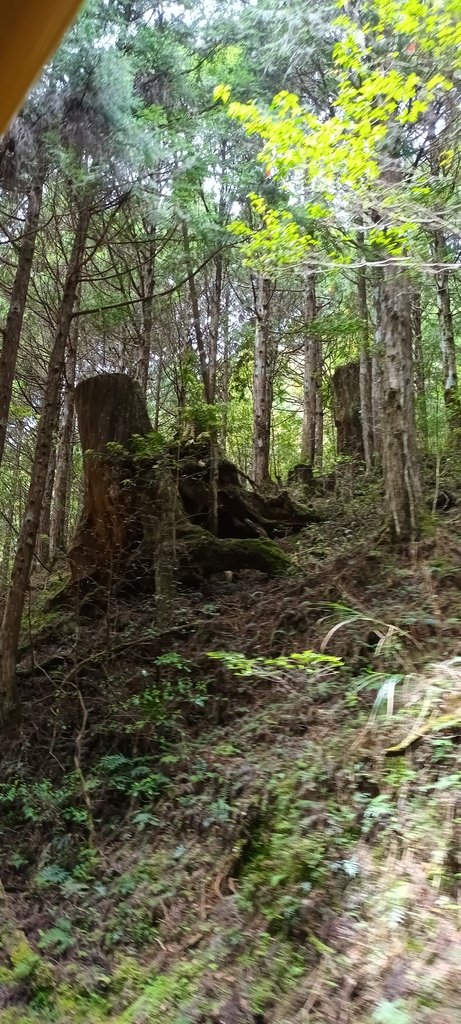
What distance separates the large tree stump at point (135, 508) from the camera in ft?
24.7

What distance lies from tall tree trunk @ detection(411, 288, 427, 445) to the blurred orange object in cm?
770

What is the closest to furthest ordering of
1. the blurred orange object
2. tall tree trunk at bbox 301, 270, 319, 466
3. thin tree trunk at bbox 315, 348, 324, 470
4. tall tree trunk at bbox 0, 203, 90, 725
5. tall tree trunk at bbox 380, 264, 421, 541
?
the blurred orange object, tall tree trunk at bbox 0, 203, 90, 725, tall tree trunk at bbox 380, 264, 421, 541, tall tree trunk at bbox 301, 270, 319, 466, thin tree trunk at bbox 315, 348, 324, 470

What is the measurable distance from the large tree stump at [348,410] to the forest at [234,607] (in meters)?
1.73

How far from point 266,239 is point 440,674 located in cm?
528

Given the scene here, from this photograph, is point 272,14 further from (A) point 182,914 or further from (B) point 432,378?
(A) point 182,914

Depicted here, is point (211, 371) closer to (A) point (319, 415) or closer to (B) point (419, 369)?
(B) point (419, 369)

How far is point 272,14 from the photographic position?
8.88m

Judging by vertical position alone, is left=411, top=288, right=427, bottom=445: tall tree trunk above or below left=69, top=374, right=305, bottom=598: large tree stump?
above

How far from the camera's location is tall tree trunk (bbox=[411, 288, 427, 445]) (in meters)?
10.6

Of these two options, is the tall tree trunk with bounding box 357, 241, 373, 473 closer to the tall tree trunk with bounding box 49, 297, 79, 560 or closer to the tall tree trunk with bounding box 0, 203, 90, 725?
the tall tree trunk with bounding box 49, 297, 79, 560

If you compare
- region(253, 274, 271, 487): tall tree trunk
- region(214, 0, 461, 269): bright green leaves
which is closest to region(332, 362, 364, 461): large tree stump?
region(253, 274, 271, 487): tall tree trunk

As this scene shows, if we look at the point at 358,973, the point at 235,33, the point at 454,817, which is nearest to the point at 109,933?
the point at 358,973

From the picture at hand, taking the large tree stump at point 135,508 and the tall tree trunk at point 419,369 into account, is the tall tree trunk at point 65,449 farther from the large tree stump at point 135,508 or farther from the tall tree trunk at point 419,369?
the tall tree trunk at point 419,369

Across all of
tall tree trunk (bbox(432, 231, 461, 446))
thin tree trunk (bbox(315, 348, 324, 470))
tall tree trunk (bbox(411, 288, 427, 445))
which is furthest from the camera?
thin tree trunk (bbox(315, 348, 324, 470))
